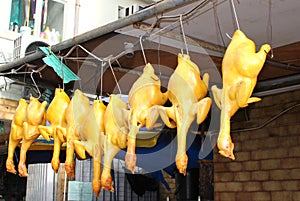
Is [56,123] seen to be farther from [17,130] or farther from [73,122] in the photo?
[17,130]

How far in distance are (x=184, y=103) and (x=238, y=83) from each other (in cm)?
38

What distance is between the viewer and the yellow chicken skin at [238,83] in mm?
1963

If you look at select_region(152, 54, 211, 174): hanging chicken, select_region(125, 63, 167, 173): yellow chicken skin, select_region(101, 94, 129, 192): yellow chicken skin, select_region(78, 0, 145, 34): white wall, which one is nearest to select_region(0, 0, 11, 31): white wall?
select_region(78, 0, 145, 34): white wall

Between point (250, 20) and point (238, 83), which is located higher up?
point (250, 20)

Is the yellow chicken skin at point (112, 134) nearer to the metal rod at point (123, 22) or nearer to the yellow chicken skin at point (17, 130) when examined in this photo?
the metal rod at point (123, 22)

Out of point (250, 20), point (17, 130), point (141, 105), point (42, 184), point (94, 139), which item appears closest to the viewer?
point (141, 105)

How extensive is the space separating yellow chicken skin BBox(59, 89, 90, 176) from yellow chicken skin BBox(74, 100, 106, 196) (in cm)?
A: 7

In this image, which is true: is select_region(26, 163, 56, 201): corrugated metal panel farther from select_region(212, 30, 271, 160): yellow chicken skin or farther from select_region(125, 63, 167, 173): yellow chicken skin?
select_region(212, 30, 271, 160): yellow chicken skin

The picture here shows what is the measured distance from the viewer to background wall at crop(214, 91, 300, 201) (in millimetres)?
4598

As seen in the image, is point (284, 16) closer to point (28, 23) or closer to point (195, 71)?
point (195, 71)

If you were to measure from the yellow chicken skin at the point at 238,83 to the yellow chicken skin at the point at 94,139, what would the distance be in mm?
1060

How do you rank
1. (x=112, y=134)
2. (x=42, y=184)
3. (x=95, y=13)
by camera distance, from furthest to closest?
(x=95, y=13) < (x=42, y=184) < (x=112, y=134)

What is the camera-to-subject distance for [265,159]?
4824 millimetres

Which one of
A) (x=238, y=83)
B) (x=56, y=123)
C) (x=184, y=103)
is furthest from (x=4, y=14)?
(x=238, y=83)
